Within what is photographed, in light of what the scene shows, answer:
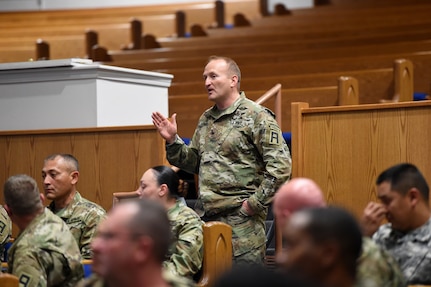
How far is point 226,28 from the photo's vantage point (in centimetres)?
769

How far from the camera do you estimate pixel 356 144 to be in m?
3.61

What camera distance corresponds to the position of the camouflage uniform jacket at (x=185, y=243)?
3203mm

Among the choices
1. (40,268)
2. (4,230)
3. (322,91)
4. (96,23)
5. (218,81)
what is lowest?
(4,230)

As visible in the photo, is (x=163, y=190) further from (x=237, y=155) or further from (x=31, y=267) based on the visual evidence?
(x=31, y=267)

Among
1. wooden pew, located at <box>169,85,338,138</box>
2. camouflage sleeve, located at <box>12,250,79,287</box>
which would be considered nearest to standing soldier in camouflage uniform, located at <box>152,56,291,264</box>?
camouflage sleeve, located at <box>12,250,79,287</box>

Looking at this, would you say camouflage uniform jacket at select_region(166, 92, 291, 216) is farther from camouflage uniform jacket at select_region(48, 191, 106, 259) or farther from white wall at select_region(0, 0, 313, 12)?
white wall at select_region(0, 0, 313, 12)

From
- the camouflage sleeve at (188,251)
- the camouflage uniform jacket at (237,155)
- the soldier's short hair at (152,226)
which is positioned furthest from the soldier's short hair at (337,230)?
the camouflage uniform jacket at (237,155)

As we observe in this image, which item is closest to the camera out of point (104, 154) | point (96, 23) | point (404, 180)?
point (404, 180)

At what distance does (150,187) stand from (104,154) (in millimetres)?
730

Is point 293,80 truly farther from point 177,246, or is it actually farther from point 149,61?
point 177,246

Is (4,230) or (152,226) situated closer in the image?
(152,226)

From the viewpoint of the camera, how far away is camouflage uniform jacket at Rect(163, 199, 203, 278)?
3.20m

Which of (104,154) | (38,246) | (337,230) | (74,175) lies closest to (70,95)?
(104,154)

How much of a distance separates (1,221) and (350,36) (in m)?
3.42
